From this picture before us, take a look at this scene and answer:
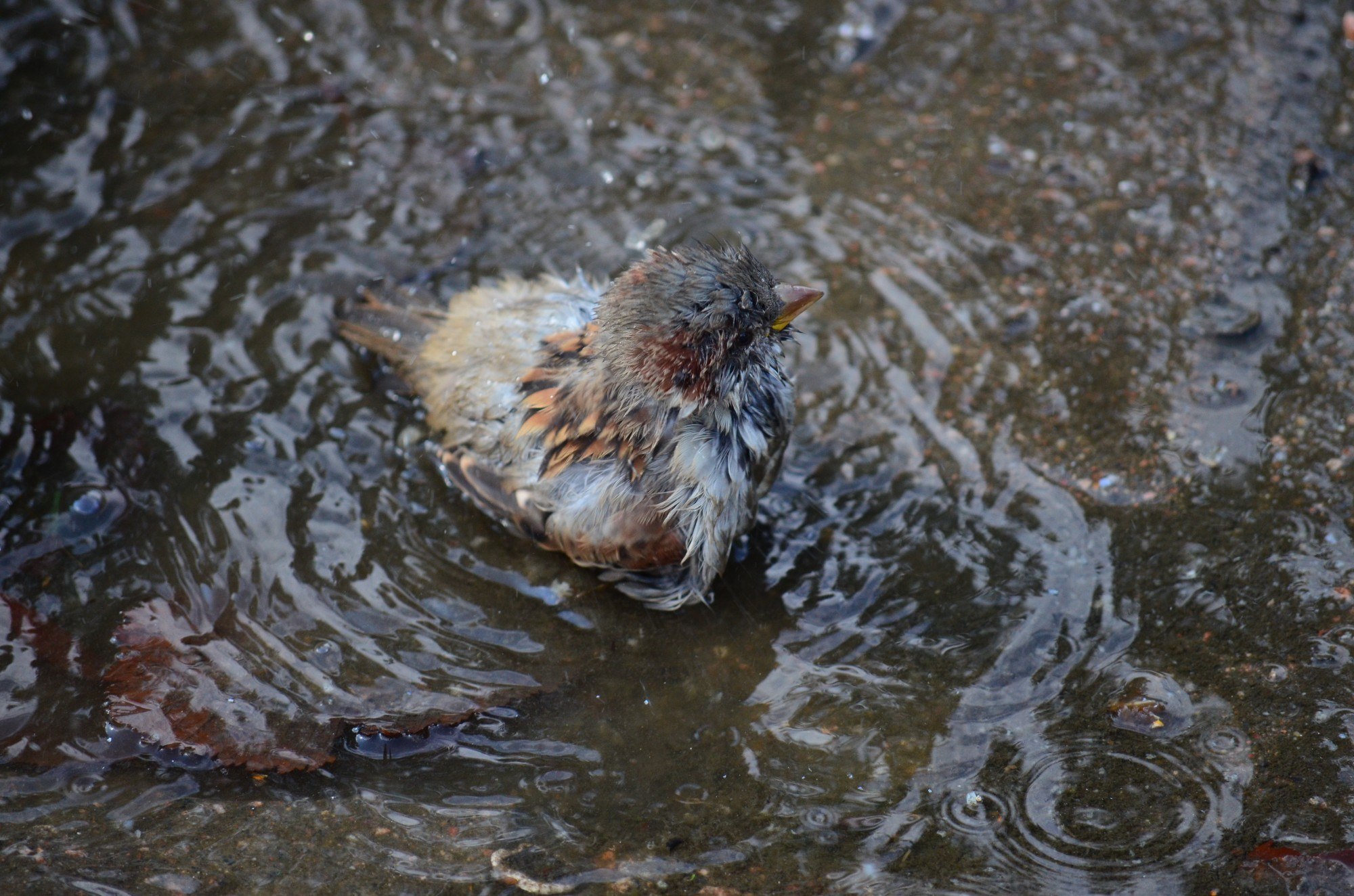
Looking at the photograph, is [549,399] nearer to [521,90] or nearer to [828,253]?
[828,253]

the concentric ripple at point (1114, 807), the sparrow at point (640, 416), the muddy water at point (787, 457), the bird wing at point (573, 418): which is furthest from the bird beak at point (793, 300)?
the concentric ripple at point (1114, 807)

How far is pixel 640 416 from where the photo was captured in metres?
3.71

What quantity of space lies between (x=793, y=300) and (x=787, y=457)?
0.78 metres

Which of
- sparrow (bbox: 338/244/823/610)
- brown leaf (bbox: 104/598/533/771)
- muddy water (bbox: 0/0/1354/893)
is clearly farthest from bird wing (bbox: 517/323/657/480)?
brown leaf (bbox: 104/598/533/771)

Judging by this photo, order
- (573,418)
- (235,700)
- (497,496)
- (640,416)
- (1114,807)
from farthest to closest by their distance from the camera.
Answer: (497,496), (573,418), (640,416), (235,700), (1114,807)

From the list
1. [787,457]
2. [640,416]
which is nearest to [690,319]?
[640,416]

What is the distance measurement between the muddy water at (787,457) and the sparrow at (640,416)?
23 centimetres

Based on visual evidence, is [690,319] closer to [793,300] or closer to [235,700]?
[793,300]

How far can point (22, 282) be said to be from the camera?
4.57 meters

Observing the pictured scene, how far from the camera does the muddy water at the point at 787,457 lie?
3.19 metres

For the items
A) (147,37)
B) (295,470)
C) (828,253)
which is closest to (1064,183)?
(828,253)

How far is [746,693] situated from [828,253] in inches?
84.3

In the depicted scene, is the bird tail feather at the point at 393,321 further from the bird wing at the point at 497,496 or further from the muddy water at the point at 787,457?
the bird wing at the point at 497,496

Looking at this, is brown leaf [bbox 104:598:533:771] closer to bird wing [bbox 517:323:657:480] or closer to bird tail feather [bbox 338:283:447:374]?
bird wing [bbox 517:323:657:480]
